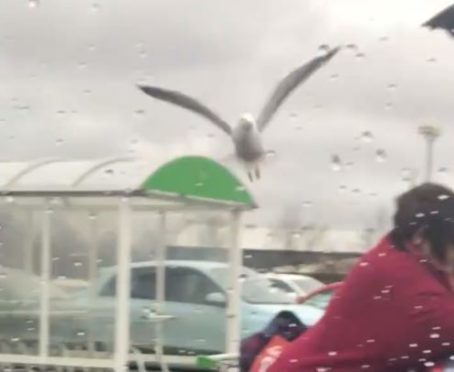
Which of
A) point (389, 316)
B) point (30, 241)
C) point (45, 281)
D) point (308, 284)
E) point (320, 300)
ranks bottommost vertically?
point (389, 316)

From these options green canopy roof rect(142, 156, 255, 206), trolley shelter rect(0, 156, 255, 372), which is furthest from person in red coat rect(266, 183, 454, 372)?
trolley shelter rect(0, 156, 255, 372)

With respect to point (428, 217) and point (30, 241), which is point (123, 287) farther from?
point (428, 217)

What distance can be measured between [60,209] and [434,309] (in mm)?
3783

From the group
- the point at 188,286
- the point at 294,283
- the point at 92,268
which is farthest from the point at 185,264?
the point at 294,283

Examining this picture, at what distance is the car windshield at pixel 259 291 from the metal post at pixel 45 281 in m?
1.66

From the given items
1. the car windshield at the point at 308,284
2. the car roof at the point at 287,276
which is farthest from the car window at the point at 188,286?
the car windshield at the point at 308,284

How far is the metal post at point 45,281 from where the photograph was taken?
4.79 metres

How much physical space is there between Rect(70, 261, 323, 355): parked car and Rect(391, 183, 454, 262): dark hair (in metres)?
1.15

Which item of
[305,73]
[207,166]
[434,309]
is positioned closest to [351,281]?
[434,309]

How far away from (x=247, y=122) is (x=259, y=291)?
1085mm

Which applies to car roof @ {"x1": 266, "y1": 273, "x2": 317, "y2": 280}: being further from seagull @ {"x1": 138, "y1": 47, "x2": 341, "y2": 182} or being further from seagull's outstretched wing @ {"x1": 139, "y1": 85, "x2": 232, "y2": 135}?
seagull's outstretched wing @ {"x1": 139, "y1": 85, "x2": 232, "y2": 135}

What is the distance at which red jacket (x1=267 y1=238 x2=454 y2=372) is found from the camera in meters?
1.31

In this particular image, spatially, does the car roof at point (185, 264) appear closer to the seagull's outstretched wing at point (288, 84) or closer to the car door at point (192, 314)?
the car door at point (192, 314)

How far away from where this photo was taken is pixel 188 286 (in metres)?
4.36
